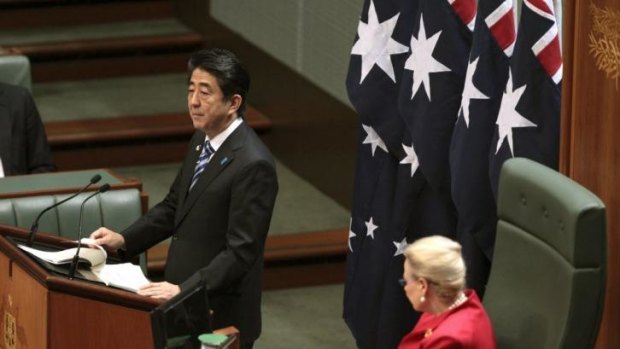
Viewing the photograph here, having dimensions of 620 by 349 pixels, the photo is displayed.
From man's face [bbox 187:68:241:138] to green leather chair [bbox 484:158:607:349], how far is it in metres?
0.91

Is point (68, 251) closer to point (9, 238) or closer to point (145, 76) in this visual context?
point (9, 238)

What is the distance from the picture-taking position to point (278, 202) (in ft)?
25.5

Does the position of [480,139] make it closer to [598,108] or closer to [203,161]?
[598,108]

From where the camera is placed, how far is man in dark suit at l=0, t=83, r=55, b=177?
6.41 meters

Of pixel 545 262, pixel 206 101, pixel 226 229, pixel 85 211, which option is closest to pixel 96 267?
pixel 226 229

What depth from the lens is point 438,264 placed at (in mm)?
3791

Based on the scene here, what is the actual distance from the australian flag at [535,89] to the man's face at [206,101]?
34.8 inches

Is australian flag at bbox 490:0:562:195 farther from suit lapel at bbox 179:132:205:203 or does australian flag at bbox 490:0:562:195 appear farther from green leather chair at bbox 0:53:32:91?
green leather chair at bbox 0:53:32:91

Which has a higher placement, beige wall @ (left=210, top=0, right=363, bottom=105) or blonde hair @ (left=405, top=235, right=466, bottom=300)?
blonde hair @ (left=405, top=235, right=466, bottom=300)

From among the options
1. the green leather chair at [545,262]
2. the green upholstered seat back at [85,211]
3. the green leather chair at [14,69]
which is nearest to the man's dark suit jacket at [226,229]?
the green upholstered seat back at [85,211]

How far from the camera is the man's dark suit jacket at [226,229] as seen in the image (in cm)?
455

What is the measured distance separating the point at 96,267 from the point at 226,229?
1.41ft

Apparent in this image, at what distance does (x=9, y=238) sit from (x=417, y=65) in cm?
165

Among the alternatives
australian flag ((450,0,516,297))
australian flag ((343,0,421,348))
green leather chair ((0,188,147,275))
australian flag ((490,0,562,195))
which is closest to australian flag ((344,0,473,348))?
Answer: australian flag ((343,0,421,348))
